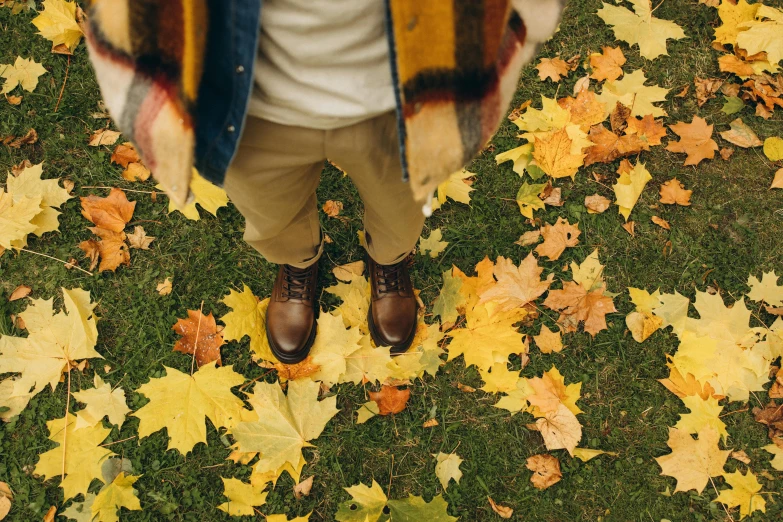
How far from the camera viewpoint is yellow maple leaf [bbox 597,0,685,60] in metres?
2.82

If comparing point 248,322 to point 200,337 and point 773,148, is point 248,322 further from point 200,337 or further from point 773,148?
point 773,148

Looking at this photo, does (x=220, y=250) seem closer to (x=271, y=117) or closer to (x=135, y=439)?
(x=135, y=439)

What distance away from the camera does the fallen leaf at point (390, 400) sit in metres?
2.18

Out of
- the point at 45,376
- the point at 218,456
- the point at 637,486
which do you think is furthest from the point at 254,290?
the point at 637,486

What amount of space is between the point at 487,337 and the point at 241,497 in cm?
113

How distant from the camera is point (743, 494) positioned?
2.08 m

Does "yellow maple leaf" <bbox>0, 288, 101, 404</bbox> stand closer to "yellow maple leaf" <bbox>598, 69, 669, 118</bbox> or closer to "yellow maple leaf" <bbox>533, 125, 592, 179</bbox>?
"yellow maple leaf" <bbox>533, 125, 592, 179</bbox>

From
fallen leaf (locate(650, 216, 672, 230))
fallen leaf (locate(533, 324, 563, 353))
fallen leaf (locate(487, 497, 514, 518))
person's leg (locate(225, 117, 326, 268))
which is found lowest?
fallen leaf (locate(487, 497, 514, 518))

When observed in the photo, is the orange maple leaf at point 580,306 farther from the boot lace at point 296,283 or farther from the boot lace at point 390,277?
the boot lace at point 296,283

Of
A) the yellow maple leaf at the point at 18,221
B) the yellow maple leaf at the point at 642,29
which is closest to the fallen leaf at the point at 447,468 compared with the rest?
the yellow maple leaf at the point at 18,221

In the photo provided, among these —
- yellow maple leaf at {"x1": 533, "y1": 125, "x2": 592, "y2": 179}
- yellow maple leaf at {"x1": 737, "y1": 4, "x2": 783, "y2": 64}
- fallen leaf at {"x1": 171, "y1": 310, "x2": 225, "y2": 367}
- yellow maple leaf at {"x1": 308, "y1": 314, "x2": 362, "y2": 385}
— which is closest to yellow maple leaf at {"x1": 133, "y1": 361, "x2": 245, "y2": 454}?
fallen leaf at {"x1": 171, "y1": 310, "x2": 225, "y2": 367}

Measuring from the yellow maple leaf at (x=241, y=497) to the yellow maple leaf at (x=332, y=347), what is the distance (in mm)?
459

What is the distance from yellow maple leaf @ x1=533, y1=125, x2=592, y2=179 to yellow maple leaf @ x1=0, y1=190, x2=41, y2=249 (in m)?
2.24

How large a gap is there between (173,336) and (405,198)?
1366 mm
